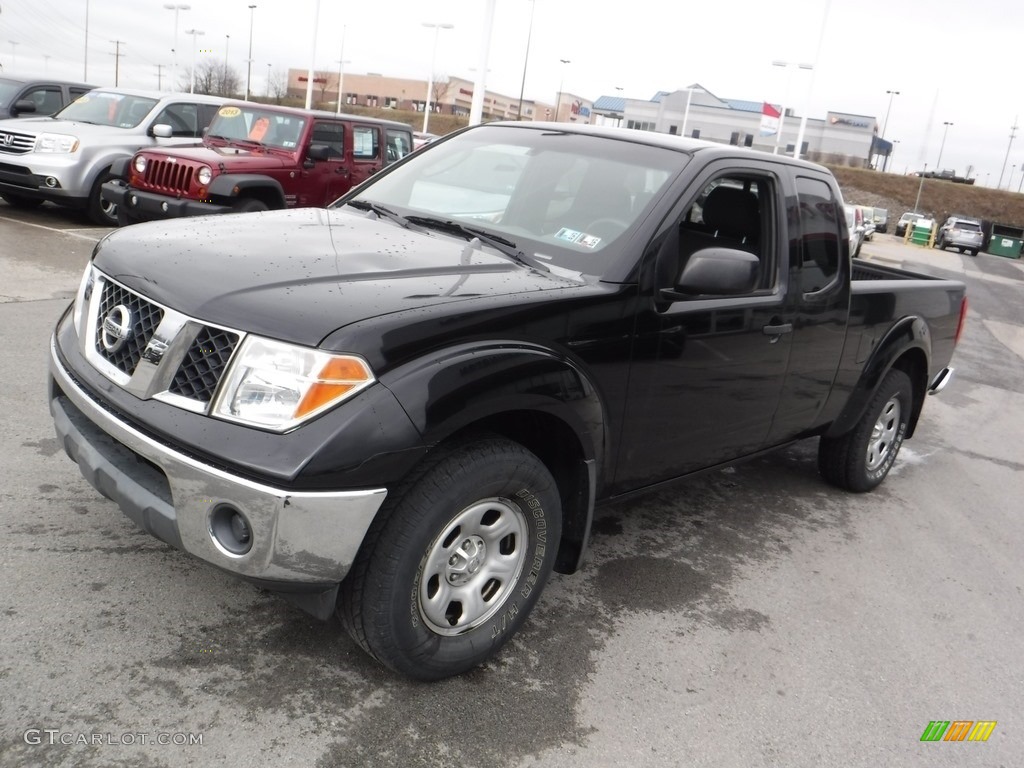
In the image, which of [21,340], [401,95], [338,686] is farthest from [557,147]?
[401,95]

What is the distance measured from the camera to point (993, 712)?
3.22m

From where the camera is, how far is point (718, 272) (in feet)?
10.5

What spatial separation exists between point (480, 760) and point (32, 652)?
1429mm

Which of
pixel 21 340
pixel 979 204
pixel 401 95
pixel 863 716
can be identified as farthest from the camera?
pixel 401 95

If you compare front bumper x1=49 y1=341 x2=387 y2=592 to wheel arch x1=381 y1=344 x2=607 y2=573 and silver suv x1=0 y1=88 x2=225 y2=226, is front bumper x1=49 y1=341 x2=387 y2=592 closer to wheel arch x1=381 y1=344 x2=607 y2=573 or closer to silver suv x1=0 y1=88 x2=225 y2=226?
wheel arch x1=381 y1=344 x2=607 y2=573

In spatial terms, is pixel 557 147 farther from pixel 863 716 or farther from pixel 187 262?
pixel 863 716

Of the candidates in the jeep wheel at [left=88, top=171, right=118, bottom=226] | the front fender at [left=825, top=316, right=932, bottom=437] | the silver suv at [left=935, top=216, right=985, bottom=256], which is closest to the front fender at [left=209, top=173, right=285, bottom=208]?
the jeep wheel at [left=88, top=171, right=118, bottom=226]

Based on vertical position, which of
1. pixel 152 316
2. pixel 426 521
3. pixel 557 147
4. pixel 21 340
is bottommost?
pixel 21 340

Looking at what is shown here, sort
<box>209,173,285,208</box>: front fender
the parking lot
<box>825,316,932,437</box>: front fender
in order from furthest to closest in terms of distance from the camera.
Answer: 1. <box>209,173,285,208</box>: front fender
2. <box>825,316,932,437</box>: front fender
3. the parking lot

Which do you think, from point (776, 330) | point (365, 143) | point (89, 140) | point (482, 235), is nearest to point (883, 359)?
point (776, 330)

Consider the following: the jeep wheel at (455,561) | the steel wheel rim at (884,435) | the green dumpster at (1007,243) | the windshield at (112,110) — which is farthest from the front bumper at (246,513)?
the green dumpster at (1007,243)

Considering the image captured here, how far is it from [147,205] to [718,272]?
27.7 feet

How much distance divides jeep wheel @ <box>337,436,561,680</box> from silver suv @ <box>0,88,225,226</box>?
10.2 meters

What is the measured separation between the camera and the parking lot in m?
2.59
